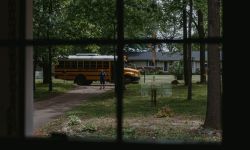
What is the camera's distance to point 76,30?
32.8 metres

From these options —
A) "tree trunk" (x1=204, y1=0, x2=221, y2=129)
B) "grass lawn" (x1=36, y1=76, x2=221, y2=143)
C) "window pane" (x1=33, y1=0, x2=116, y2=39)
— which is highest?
"window pane" (x1=33, y1=0, x2=116, y2=39)

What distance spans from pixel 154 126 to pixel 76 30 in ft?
56.9

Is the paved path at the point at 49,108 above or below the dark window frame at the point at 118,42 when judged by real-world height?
below

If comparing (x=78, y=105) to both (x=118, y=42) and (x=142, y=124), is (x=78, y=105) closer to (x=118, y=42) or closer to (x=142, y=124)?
(x=142, y=124)

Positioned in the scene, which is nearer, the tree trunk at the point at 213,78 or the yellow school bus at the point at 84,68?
the tree trunk at the point at 213,78

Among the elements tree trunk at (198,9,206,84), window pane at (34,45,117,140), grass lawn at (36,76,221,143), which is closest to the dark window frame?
window pane at (34,45,117,140)

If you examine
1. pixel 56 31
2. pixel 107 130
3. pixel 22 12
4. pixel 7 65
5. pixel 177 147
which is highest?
pixel 56 31

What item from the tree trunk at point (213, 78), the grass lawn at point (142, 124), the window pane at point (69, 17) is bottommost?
the grass lawn at point (142, 124)

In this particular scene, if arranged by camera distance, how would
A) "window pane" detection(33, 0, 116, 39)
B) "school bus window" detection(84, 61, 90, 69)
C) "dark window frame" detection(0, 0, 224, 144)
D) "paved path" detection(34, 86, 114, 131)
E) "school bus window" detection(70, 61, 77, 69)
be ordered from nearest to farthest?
"dark window frame" detection(0, 0, 224, 144), "paved path" detection(34, 86, 114, 131), "window pane" detection(33, 0, 116, 39), "school bus window" detection(70, 61, 77, 69), "school bus window" detection(84, 61, 90, 69)

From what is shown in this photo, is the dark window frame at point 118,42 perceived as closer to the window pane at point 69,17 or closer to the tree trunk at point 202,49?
the window pane at point 69,17

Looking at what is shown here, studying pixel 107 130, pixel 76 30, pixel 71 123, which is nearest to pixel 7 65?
pixel 107 130

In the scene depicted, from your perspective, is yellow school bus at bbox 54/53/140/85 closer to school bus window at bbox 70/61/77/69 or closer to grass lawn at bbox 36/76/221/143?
school bus window at bbox 70/61/77/69

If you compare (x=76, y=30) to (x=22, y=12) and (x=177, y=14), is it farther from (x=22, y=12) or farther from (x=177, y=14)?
(x=22, y=12)

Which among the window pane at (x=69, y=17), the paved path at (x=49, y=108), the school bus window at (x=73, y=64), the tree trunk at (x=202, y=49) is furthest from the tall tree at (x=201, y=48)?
the paved path at (x=49, y=108)
